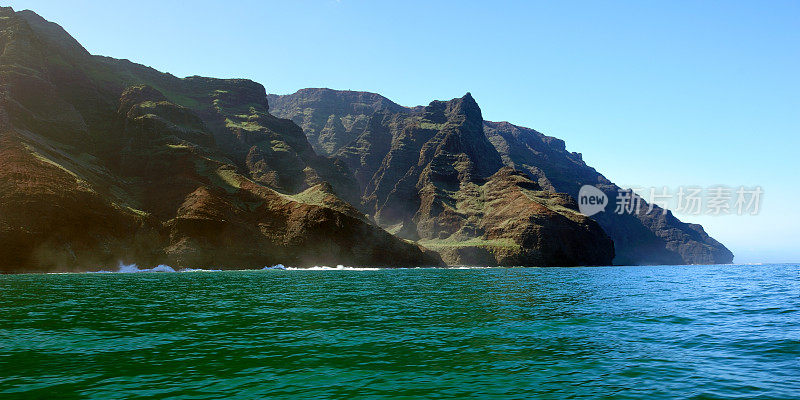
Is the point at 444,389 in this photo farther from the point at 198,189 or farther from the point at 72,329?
the point at 198,189

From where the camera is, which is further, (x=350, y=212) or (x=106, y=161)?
(x=350, y=212)

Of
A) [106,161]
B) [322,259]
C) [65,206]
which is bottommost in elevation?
[322,259]

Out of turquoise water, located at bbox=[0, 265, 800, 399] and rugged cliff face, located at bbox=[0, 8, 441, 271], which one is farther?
rugged cliff face, located at bbox=[0, 8, 441, 271]

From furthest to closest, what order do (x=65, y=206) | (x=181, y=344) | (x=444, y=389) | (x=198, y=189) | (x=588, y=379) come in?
(x=198, y=189)
(x=65, y=206)
(x=181, y=344)
(x=588, y=379)
(x=444, y=389)

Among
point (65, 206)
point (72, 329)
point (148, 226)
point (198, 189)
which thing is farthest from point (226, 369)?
point (198, 189)

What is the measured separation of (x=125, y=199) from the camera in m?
154

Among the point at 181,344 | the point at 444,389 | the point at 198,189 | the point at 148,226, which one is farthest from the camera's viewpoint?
the point at 198,189

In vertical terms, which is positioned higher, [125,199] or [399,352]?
[125,199]

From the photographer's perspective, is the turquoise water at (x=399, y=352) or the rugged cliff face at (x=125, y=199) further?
the rugged cliff face at (x=125, y=199)

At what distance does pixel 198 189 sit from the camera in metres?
166

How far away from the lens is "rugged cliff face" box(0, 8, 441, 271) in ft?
391

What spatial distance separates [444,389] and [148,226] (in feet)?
501

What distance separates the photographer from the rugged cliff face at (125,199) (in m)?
119

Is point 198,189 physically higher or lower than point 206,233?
higher
